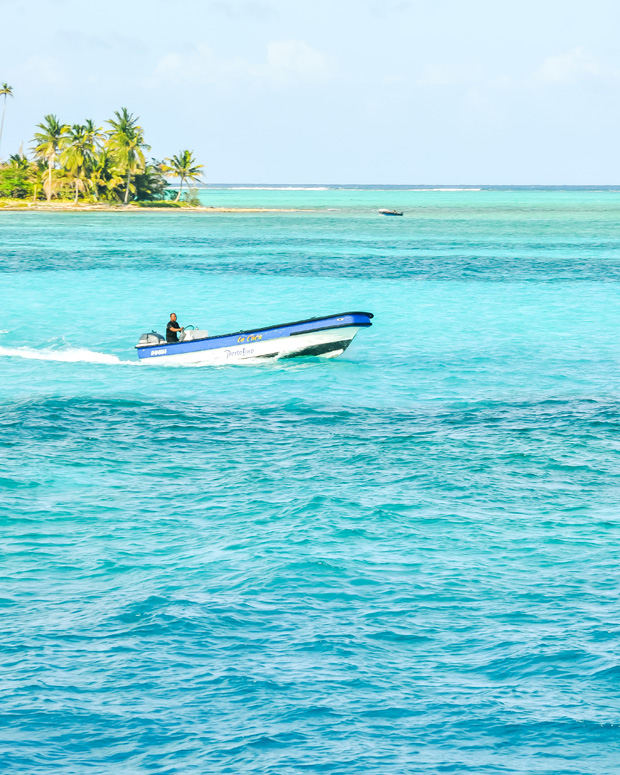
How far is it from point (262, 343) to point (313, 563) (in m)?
16.6

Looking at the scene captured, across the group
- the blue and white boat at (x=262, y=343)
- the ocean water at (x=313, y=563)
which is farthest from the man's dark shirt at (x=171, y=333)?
the ocean water at (x=313, y=563)

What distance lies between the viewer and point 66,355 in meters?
34.0

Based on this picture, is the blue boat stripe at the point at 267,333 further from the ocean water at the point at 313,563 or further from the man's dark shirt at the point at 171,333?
the ocean water at the point at 313,563

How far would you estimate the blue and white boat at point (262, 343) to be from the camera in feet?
102

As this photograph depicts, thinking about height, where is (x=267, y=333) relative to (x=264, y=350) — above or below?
above

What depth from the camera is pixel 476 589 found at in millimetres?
14180

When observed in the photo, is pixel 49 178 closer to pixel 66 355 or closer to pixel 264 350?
pixel 66 355

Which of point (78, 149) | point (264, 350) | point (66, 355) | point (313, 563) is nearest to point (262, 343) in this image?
point (264, 350)

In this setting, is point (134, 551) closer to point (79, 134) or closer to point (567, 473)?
point (567, 473)

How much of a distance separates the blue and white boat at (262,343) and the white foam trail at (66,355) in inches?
67.0

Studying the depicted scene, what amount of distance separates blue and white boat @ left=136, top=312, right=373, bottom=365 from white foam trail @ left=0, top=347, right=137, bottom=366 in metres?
1.70

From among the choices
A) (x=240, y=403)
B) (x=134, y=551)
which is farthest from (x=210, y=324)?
(x=134, y=551)

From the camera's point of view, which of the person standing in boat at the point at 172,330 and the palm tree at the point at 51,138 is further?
the palm tree at the point at 51,138

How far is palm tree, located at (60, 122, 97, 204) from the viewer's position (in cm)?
13412
